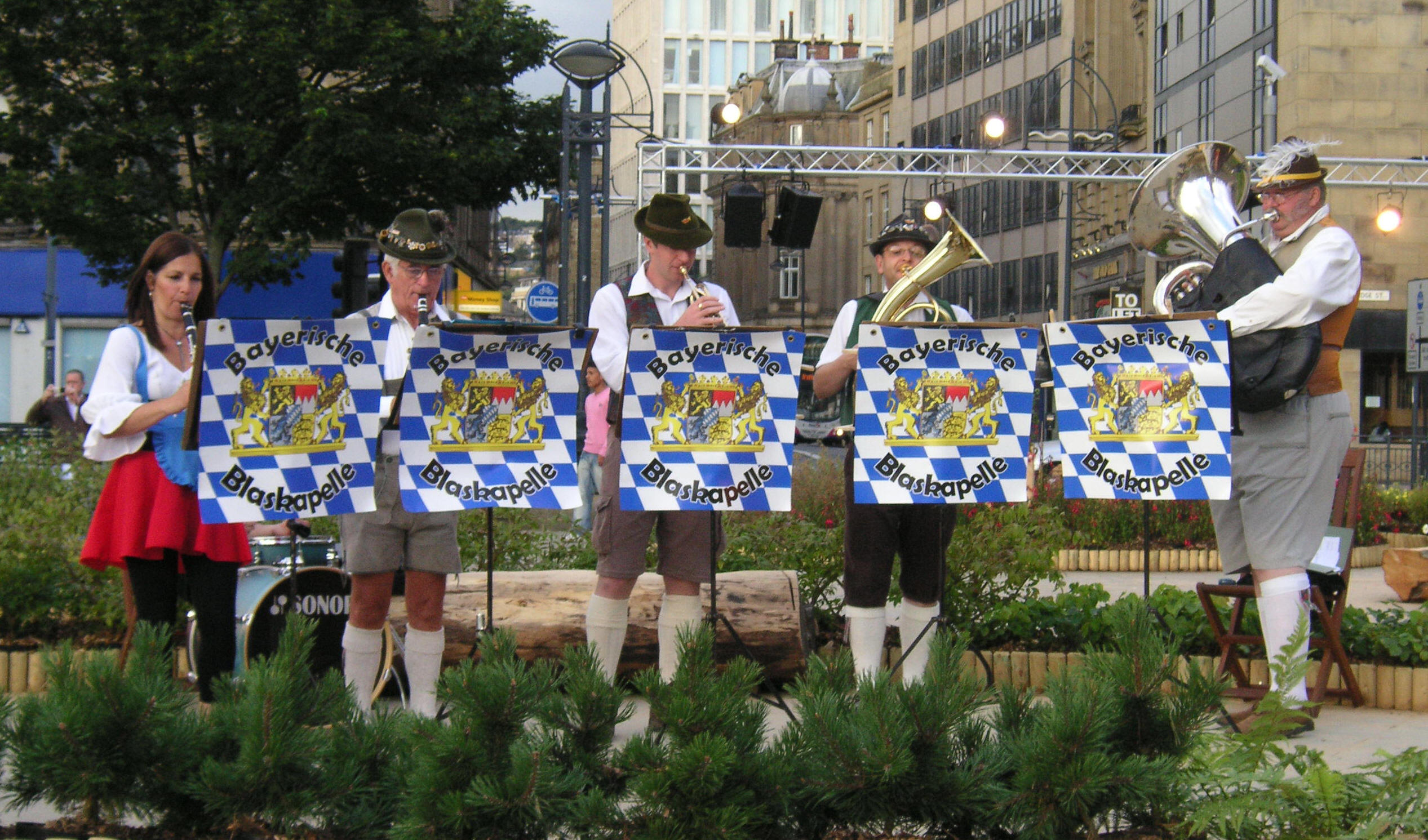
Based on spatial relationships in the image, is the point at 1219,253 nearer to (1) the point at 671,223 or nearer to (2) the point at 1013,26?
(1) the point at 671,223

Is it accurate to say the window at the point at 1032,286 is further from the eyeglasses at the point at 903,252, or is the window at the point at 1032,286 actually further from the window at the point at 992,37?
the eyeglasses at the point at 903,252

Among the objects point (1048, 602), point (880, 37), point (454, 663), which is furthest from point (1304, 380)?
point (880, 37)

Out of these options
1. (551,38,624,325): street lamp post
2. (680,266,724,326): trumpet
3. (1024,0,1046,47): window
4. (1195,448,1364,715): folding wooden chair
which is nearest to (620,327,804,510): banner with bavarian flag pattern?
(680,266,724,326): trumpet

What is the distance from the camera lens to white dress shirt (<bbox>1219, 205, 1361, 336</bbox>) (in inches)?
193

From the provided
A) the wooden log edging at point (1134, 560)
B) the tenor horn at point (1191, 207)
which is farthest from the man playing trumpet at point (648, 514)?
the wooden log edging at point (1134, 560)

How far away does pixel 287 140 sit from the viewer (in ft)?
73.8

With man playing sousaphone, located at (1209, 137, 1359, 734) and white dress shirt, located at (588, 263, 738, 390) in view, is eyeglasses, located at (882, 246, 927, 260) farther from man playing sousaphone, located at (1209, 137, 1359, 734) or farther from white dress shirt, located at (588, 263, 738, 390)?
man playing sousaphone, located at (1209, 137, 1359, 734)

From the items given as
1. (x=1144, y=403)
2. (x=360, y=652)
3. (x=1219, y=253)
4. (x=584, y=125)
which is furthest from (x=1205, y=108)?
(x=360, y=652)

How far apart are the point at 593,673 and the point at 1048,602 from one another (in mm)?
3769

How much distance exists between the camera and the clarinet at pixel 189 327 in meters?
4.10

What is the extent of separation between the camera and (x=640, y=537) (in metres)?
4.86

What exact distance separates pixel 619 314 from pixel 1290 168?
8.67 feet

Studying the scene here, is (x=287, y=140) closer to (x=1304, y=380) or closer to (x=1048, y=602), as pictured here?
(x=1048, y=602)

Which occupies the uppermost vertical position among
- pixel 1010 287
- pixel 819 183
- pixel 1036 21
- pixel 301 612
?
pixel 819 183
